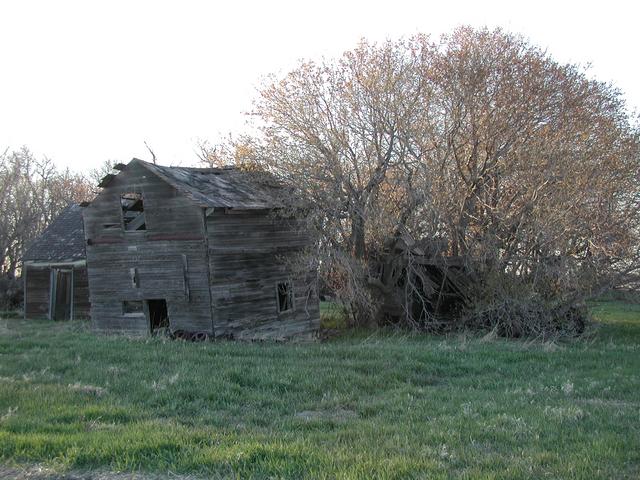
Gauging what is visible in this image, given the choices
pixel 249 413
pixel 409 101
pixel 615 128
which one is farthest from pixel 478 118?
pixel 249 413

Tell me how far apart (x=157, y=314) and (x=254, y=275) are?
4.98 m

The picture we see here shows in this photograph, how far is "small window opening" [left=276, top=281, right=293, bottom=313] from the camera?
22.4m

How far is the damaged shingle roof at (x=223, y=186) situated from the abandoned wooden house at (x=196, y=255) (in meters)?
0.04

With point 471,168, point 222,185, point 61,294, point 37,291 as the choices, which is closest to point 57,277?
point 61,294

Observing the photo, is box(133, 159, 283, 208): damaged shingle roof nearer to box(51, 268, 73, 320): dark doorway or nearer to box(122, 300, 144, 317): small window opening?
box(122, 300, 144, 317): small window opening

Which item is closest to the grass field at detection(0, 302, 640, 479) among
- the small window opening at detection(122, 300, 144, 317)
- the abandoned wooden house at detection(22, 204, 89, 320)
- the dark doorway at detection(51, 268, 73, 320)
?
the small window opening at detection(122, 300, 144, 317)

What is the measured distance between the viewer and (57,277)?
30.6m

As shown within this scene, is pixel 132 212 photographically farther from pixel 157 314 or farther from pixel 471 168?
pixel 471 168

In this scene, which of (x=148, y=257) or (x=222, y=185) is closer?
(x=148, y=257)

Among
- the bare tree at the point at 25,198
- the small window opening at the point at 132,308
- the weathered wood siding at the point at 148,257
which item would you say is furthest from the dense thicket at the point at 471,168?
the bare tree at the point at 25,198

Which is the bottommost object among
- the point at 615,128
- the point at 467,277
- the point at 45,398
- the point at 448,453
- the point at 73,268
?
the point at 448,453

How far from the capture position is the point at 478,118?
20.5 metres

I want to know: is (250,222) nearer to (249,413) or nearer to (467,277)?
(467,277)

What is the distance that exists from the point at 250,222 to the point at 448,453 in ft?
50.3
